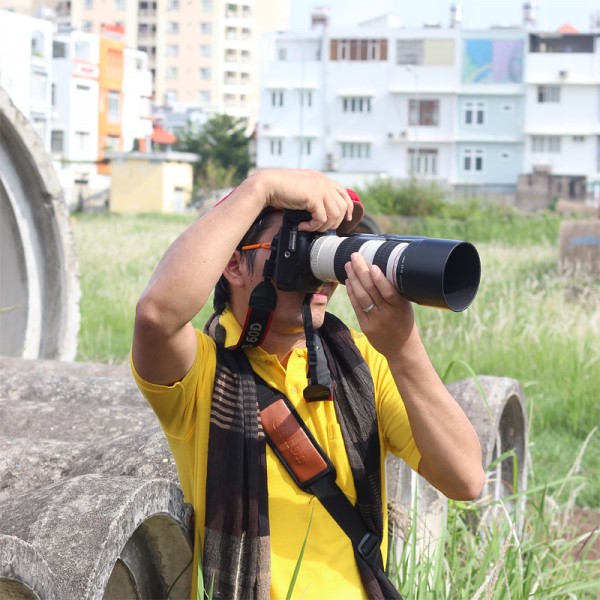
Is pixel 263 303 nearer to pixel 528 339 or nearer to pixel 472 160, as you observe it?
pixel 528 339

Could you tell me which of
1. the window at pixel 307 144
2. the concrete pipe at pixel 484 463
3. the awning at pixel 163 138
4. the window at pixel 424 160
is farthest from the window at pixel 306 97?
the concrete pipe at pixel 484 463

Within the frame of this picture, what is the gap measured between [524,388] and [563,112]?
180 ft

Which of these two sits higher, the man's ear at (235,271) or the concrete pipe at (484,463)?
the man's ear at (235,271)

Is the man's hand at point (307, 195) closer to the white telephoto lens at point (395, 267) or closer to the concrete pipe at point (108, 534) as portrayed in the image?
the white telephoto lens at point (395, 267)

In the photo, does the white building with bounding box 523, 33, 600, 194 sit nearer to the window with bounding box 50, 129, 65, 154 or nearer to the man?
the window with bounding box 50, 129, 65, 154

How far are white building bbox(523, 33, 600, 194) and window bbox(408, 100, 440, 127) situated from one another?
478 cm

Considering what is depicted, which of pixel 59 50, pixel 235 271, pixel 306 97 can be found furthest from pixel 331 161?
pixel 235 271

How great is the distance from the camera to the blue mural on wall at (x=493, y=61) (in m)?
61.8

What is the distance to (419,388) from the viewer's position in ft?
8.68

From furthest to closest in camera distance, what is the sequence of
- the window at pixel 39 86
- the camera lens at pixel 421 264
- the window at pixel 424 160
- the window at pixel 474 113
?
the window at pixel 424 160 < the window at pixel 474 113 < the window at pixel 39 86 < the camera lens at pixel 421 264

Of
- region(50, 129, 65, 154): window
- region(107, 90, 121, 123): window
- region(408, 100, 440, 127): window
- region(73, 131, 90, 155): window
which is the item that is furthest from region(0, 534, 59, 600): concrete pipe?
region(107, 90, 121, 123): window

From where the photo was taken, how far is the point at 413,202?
32125 millimetres

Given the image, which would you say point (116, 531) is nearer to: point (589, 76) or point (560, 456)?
point (560, 456)

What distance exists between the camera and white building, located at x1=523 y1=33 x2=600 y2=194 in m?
60.2
